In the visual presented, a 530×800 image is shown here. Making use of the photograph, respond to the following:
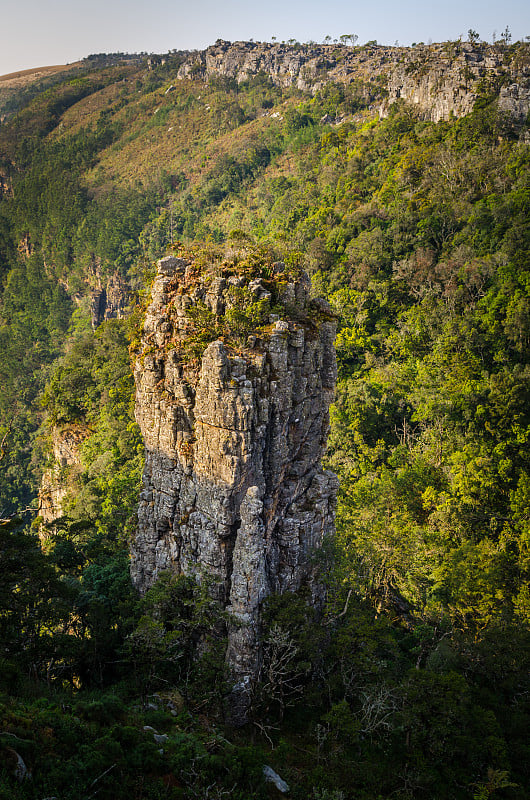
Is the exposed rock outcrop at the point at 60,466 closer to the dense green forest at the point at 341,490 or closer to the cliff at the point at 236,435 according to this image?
the dense green forest at the point at 341,490

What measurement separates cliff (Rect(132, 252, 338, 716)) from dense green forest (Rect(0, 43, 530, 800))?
1228 mm

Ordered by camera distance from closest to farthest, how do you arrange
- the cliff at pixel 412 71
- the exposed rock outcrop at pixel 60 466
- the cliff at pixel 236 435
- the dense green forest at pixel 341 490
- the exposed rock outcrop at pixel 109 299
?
the dense green forest at pixel 341 490
the cliff at pixel 236 435
the exposed rock outcrop at pixel 60 466
the cliff at pixel 412 71
the exposed rock outcrop at pixel 109 299

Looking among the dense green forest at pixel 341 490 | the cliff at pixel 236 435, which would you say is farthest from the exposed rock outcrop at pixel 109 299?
the cliff at pixel 236 435

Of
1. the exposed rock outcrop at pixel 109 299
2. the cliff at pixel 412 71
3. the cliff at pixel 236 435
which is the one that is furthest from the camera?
the exposed rock outcrop at pixel 109 299

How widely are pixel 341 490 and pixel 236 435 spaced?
2315 centimetres

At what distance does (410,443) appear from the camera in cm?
4288

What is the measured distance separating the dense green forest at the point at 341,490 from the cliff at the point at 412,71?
233 centimetres

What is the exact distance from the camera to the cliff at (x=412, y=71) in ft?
206

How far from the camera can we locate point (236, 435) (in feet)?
58.4

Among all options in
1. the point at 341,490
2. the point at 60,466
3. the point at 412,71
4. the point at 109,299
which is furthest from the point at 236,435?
the point at 109,299

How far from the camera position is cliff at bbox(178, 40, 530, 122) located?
62.9 metres

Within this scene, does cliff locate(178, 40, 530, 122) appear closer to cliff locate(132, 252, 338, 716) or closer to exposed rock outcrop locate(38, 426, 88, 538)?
cliff locate(132, 252, 338, 716)

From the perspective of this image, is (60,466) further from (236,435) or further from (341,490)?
(236,435)

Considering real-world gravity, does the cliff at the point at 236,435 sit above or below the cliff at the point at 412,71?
below
